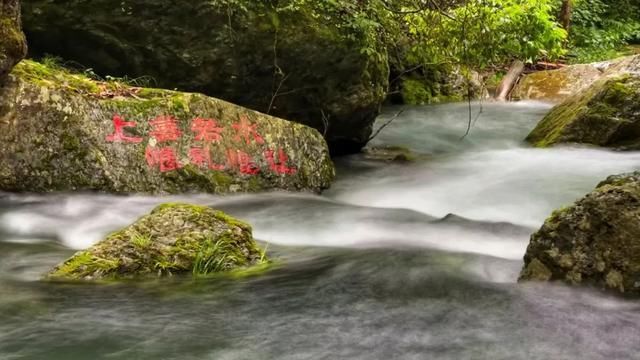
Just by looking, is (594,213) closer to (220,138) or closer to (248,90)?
(220,138)

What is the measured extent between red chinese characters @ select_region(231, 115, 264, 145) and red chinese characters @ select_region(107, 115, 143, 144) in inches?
37.6

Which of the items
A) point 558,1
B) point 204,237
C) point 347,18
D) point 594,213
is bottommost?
point 204,237

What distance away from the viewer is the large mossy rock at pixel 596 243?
312 centimetres

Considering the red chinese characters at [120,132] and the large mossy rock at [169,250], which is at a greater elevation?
the red chinese characters at [120,132]

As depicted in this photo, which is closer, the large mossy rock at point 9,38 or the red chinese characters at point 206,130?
the large mossy rock at point 9,38

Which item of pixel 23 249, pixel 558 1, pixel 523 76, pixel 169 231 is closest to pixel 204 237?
pixel 169 231

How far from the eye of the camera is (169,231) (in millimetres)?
3754

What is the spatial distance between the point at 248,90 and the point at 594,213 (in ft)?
15.9

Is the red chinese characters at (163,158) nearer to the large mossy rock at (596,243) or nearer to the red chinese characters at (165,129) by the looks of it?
the red chinese characters at (165,129)

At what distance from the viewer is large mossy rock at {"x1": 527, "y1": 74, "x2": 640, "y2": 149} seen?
25.3 ft

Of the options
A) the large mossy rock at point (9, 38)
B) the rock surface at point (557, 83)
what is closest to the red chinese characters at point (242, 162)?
the large mossy rock at point (9, 38)

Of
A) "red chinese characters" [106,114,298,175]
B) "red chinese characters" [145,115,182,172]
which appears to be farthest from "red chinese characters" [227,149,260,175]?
"red chinese characters" [145,115,182,172]

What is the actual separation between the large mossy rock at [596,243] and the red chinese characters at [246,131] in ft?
11.0

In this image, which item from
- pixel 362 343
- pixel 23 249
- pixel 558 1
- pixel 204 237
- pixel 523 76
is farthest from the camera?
pixel 558 1
